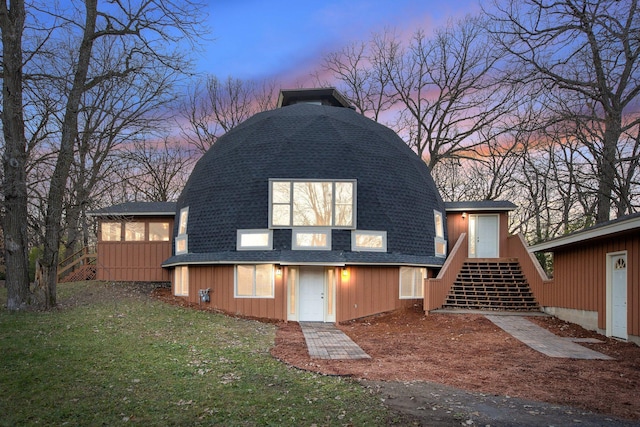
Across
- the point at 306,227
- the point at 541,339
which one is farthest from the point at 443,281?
the point at 541,339

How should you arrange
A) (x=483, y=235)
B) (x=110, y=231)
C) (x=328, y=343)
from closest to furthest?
(x=328, y=343)
(x=110, y=231)
(x=483, y=235)

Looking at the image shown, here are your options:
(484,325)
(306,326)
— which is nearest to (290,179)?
(306,326)

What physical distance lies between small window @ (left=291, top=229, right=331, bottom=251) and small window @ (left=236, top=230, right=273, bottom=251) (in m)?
0.87

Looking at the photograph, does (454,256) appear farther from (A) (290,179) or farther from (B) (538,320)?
(A) (290,179)

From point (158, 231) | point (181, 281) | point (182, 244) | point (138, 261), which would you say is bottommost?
point (181, 281)

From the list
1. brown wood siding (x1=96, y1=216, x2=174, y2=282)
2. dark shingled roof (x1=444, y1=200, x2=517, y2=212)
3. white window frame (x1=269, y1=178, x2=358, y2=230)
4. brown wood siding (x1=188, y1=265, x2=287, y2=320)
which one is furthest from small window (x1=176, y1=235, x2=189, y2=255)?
dark shingled roof (x1=444, y1=200, x2=517, y2=212)

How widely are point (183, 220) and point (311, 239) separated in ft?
18.7

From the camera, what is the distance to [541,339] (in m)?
12.8

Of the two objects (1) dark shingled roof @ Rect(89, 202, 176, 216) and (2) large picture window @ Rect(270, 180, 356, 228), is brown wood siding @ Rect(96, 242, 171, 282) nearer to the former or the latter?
(1) dark shingled roof @ Rect(89, 202, 176, 216)

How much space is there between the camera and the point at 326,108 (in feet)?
72.2

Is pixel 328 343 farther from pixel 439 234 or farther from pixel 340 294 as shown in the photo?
pixel 439 234

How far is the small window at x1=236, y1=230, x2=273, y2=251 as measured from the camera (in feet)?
57.9

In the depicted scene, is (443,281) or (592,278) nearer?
(592,278)

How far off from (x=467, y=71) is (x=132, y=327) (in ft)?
89.5
